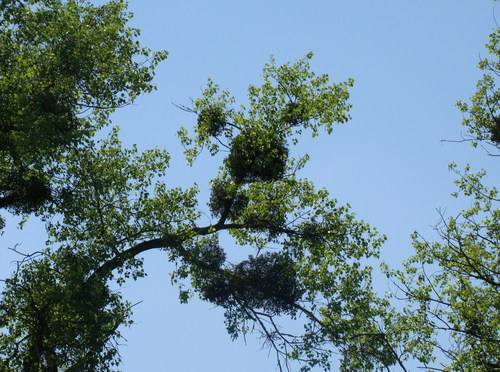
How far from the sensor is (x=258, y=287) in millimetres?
19250

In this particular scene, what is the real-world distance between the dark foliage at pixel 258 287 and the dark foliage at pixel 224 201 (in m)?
2.01

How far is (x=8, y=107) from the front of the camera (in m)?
17.4

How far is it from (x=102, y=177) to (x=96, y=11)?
591 cm

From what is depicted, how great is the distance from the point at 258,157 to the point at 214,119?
7.24 ft

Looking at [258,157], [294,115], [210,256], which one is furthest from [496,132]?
[210,256]

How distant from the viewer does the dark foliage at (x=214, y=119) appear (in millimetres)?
20766

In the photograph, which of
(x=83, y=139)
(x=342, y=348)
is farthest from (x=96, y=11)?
(x=342, y=348)

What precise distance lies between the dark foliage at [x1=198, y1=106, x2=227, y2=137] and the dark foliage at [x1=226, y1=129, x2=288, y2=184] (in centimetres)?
93

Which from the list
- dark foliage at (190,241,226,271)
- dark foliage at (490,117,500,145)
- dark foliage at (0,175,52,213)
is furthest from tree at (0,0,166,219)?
dark foliage at (490,117,500,145)

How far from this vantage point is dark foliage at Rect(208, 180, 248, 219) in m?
20.5

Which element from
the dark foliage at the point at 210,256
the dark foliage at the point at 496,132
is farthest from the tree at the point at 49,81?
the dark foliage at the point at 496,132

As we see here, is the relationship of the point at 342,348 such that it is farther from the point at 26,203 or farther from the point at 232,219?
→ the point at 26,203

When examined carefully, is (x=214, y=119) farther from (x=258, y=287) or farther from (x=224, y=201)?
(x=258, y=287)

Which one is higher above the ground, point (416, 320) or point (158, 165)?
point (158, 165)
